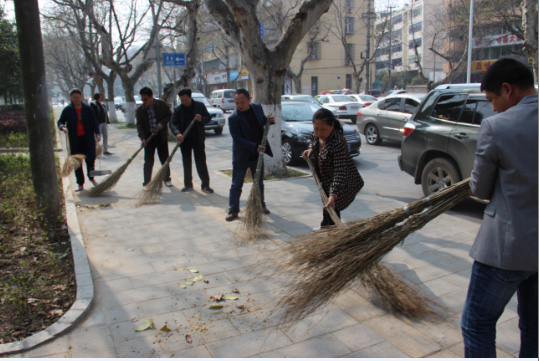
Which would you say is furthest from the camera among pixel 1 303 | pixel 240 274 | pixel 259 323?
pixel 240 274

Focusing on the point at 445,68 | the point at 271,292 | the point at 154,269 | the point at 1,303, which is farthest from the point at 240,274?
the point at 445,68

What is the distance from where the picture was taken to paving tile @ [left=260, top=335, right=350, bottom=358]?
105 inches

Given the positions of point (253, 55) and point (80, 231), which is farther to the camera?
point (253, 55)

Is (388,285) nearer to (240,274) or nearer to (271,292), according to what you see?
(271,292)

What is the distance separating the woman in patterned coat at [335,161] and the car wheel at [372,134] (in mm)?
9650

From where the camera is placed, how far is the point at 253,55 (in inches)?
303

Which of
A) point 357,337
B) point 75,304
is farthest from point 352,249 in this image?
point 75,304

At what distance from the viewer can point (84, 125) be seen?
23.7ft

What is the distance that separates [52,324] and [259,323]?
141 cm

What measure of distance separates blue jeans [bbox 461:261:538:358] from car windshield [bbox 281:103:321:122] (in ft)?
29.3

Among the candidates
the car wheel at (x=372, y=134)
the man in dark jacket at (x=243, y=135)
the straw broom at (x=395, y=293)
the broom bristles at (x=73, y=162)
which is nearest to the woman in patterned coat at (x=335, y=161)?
the straw broom at (x=395, y=293)

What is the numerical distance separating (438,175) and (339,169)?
9.73 feet

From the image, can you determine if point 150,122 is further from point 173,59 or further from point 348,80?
point 348,80

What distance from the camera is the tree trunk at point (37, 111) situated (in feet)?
15.8
